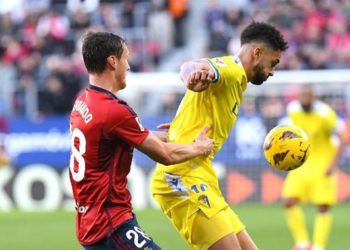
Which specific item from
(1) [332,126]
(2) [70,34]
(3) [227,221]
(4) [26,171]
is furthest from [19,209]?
(3) [227,221]

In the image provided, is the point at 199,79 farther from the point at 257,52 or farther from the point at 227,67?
the point at 257,52

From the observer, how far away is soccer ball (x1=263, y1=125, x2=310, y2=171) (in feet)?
26.1

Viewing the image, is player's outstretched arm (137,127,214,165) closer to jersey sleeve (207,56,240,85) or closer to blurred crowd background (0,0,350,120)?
jersey sleeve (207,56,240,85)

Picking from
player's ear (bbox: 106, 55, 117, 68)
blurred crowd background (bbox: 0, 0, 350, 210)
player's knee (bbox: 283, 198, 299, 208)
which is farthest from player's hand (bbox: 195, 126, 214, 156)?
blurred crowd background (bbox: 0, 0, 350, 210)

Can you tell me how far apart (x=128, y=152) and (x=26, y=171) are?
13.1 metres

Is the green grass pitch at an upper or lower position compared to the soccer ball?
lower

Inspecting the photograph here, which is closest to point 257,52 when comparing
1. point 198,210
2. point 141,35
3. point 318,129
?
point 198,210

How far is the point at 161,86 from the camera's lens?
797 inches

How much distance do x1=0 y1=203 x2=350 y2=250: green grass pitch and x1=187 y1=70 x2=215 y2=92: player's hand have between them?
19.0ft

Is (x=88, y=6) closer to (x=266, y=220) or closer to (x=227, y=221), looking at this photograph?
(x=266, y=220)

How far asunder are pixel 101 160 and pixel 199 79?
1.02 meters

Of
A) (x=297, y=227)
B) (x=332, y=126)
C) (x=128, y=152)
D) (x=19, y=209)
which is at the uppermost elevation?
(x=128, y=152)

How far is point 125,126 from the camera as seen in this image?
6660mm

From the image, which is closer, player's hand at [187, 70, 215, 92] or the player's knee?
player's hand at [187, 70, 215, 92]
